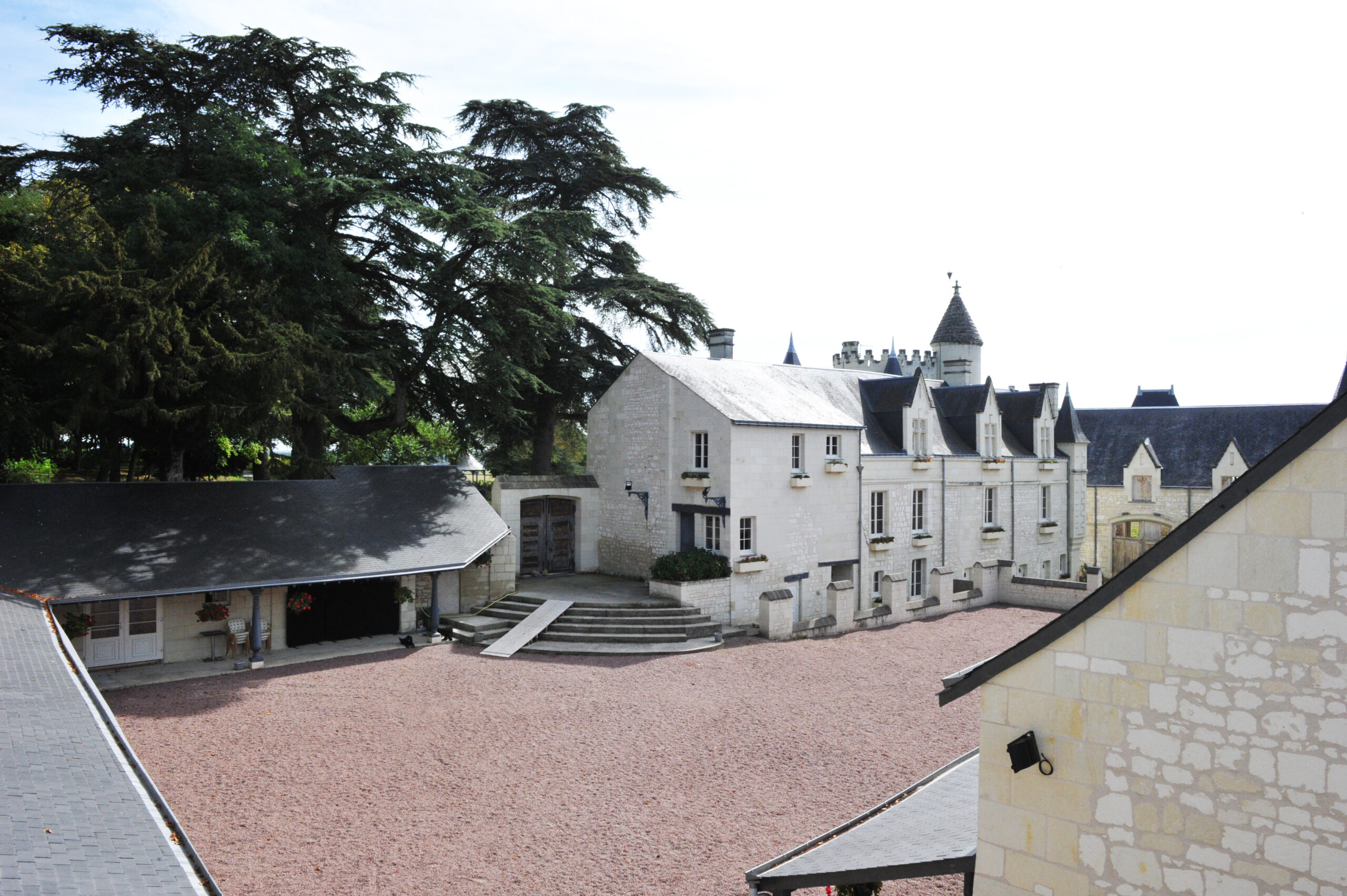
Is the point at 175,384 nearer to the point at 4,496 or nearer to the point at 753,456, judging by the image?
the point at 4,496

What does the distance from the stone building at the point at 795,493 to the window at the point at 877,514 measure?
64 millimetres

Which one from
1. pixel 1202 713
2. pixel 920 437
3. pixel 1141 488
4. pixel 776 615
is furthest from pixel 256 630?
pixel 1141 488

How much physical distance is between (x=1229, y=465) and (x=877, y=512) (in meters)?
20.1

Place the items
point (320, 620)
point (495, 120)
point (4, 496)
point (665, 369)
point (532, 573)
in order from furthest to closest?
point (495, 120), point (532, 573), point (665, 369), point (320, 620), point (4, 496)

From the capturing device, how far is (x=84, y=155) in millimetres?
19172

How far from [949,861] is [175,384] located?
1540 cm

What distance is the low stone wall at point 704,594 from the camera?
59.6ft

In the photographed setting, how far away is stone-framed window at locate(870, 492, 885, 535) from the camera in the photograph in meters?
22.3

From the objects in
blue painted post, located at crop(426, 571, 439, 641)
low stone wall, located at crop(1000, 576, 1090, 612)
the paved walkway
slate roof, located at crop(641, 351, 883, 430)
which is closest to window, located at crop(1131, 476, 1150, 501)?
low stone wall, located at crop(1000, 576, 1090, 612)

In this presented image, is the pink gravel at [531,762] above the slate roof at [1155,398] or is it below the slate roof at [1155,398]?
below

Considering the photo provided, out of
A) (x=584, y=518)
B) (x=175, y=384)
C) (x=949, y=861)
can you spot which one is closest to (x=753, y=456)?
(x=584, y=518)

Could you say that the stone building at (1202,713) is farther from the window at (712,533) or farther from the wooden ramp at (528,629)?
the window at (712,533)

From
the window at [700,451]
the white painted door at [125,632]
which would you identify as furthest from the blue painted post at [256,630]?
the window at [700,451]

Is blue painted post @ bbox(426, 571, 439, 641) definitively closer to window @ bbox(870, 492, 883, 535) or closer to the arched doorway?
window @ bbox(870, 492, 883, 535)
